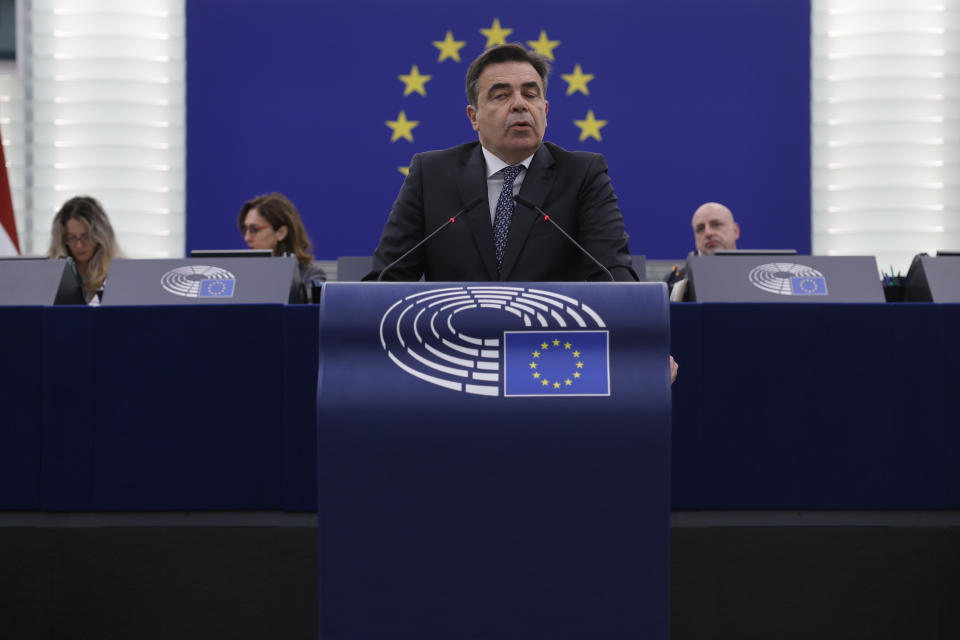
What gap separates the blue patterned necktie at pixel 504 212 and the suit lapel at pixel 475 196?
0.02 meters

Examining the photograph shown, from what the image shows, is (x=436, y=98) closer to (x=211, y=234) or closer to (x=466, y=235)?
(x=211, y=234)

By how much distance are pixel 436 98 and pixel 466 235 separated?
11.8 feet

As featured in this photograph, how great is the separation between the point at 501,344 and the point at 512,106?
2.58ft

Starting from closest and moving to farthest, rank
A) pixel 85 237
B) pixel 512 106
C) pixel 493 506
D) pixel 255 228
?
pixel 493 506 → pixel 512 106 → pixel 85 237 → pixel 255 228

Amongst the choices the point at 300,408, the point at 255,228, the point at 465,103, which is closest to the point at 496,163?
the point at 300,408

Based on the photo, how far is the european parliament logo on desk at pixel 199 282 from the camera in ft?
9.90

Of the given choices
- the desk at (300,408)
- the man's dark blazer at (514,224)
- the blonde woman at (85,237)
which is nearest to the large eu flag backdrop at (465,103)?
the blonde woman at (85,237)

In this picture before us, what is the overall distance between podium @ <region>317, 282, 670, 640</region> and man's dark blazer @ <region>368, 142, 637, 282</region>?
25.4 inches

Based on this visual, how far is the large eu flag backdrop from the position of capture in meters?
5.46

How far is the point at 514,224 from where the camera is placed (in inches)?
84.6

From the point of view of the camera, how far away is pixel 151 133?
5367 millimetres

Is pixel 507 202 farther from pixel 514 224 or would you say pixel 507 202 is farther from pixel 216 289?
pixel 216 289

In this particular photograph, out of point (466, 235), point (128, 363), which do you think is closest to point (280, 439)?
point (128, 363)

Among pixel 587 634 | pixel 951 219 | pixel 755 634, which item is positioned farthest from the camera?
pixel 951 219
